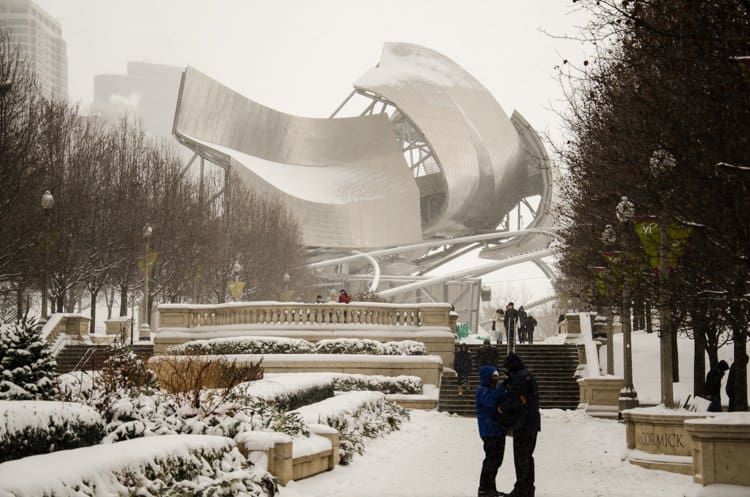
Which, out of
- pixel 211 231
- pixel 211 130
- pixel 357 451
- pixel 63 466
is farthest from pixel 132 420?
pixel 211 130

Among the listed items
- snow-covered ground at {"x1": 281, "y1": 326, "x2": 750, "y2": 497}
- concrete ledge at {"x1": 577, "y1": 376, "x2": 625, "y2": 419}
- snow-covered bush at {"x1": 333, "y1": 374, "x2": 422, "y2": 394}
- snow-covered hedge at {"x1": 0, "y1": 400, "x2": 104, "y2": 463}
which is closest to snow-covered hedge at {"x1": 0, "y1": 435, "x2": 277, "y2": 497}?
snow-covered hedge at {"x1": 0, "y1": 400, "x2": 104, "y2": 463}

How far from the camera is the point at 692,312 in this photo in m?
22.0

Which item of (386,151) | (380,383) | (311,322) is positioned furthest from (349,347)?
(386,151)

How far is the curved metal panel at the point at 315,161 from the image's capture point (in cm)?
10500

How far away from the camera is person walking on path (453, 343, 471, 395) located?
35594 millimetres

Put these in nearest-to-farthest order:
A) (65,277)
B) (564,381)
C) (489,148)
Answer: (564,381), (65,277), (489,148)

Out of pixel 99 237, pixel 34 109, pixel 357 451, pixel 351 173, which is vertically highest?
pixel 351 173

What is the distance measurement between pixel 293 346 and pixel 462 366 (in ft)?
17.8

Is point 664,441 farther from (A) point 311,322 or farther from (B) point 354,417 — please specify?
(A) point 311,322

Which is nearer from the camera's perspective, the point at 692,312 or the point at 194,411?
the point at 194,411

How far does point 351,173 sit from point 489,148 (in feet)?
47.0

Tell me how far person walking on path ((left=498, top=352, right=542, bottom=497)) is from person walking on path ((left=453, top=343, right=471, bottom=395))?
68.5 ft

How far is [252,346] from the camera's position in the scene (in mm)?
33938

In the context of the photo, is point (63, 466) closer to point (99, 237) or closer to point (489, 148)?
point (99, 237)
